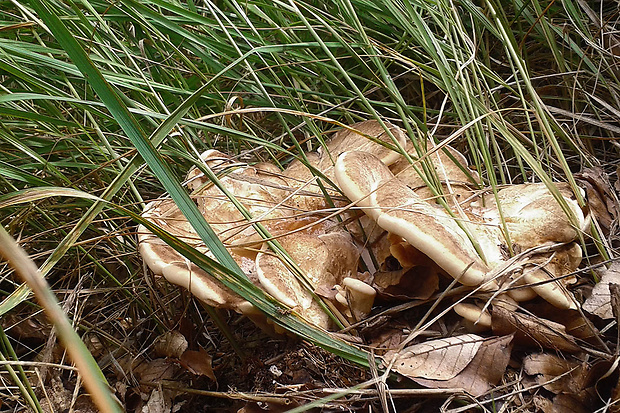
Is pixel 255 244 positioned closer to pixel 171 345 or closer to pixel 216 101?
pixel 171 345

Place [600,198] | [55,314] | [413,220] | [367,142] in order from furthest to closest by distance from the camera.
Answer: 1. [367,142]
2. [600,198]
3. [413,220]
4. [55,314]

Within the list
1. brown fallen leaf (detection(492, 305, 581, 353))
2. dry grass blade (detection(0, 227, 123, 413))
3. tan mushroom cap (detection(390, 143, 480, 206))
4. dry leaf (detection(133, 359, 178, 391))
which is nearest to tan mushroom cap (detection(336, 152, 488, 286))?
brown fallen leaf (detection(492, 305, 581, 353))

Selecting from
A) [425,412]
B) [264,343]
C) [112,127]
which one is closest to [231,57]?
[112,127]

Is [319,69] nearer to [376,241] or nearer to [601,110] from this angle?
[376,241]

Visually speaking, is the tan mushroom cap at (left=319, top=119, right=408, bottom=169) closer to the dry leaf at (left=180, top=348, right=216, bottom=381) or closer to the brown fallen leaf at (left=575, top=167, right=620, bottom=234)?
the brown fallen leaf at (left=575, top=167, right=620, bottom=234)

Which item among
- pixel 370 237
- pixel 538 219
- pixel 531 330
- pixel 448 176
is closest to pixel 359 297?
pixel 370 237

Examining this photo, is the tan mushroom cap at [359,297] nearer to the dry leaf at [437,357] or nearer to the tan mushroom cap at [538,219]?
the dry leaf at [437,357]
